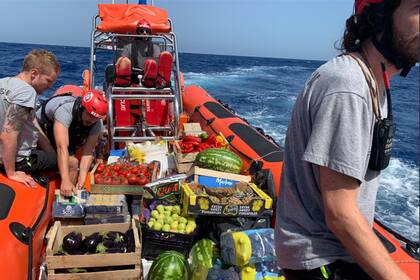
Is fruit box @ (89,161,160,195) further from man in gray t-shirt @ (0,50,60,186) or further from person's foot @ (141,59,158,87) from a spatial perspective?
person's foot @ (141,59,158,87)

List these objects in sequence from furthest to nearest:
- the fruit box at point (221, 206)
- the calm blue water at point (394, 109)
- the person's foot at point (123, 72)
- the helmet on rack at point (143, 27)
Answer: the calm blue water at point (394, 109)
the helmet on rack at point (143, 27)
the person's foot at point (123, 72)
the fruit box at point (221, 206)

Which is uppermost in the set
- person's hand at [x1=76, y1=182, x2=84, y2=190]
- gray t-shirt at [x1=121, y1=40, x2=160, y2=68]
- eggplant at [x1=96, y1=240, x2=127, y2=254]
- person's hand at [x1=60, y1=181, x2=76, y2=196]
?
gray t-shirt at [x1=121, y1=40, x2=160, y2=68]

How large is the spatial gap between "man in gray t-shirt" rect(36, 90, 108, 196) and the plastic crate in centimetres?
97

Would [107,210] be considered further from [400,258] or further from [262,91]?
[262,91]

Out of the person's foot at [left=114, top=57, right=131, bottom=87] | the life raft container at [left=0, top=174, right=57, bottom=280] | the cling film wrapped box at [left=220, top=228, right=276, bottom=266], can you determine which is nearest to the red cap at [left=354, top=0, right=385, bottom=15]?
the cling film wrapped box at [left=220, top=228, right=276, bottom=266]

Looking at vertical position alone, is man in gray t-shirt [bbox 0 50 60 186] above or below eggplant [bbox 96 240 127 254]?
above

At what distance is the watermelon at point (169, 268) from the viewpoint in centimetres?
322

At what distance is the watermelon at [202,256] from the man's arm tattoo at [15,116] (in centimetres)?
198

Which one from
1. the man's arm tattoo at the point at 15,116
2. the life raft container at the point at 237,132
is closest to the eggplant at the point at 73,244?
the man's arm tattoo at the point at 15,116

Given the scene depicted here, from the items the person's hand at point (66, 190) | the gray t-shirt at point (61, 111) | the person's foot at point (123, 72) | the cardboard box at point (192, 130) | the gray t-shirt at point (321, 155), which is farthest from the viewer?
the person's foot at point (123, 72)

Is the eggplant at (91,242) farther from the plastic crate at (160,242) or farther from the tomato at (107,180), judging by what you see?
the tomato at (107,180)

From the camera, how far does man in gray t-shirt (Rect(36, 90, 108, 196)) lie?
4.33 metres

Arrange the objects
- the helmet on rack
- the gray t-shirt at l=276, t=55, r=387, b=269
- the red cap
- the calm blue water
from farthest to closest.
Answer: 1. the calm blue water
2. the helmet on rack
3. the red cap
4. the gray t-shirt at l=276, t=55, r=387, b=269

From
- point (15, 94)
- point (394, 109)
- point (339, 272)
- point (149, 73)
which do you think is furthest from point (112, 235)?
point (394, 109)
